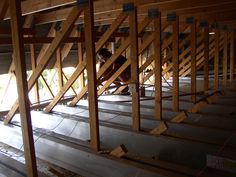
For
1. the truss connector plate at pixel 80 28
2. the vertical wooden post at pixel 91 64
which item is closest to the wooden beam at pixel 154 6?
the truss connector plate at pixel 80 28

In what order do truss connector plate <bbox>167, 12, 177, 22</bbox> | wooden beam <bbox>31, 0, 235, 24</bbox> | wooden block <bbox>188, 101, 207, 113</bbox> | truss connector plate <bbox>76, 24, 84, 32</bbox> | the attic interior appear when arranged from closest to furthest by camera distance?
the attic interior, wooden block <bbox>188, 101, 207, 113</bbox>, wooden beam <bbox>31, 0, 235, 24</bbox>, truss connector plate <bbox>167, 12, 177, 22</bbox>, truss connector plate <bbox>76, 24, 84, 32</bbox>

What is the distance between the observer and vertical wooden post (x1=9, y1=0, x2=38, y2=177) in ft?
5.86

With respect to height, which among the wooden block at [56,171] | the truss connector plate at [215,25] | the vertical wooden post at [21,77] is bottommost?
the wooden block at [56,171]

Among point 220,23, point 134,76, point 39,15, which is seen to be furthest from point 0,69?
point 220,23

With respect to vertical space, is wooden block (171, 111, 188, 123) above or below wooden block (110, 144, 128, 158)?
above

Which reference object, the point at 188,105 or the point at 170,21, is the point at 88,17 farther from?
the point at 188,105

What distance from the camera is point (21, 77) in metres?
1.84

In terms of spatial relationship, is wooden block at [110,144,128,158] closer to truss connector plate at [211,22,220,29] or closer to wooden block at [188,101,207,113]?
wooden block at [188,101,207,113]

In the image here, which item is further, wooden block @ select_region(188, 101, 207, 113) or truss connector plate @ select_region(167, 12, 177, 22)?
truss connector plate @ select_region(167, 12, 177, 22)

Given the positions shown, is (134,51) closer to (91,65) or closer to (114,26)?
(114,26)

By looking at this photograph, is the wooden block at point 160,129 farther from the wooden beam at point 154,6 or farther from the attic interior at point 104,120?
the wooden beam at point 154,6

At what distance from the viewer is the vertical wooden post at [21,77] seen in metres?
1.79

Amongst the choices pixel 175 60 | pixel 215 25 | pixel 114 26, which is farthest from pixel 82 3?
pixel 215 25

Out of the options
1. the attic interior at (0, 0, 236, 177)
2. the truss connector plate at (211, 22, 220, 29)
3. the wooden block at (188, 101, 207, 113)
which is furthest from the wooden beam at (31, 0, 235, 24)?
the wooden block at (188, 101, 207, 113)
